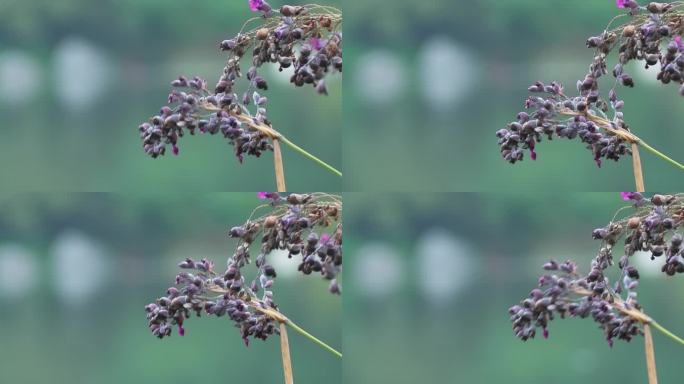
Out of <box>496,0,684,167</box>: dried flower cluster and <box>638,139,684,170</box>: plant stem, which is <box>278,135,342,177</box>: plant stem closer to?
<box>496,0,684,167</box>: dried flower cluster

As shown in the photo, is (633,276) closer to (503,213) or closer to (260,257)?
(503,213)

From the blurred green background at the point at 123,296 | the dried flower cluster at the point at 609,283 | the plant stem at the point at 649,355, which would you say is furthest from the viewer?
A: the blurred green background at the point at 123,296

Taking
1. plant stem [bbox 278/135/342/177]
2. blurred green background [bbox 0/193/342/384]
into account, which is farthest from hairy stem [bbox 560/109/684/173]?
blurred green background [bbox 0/193/342/384]

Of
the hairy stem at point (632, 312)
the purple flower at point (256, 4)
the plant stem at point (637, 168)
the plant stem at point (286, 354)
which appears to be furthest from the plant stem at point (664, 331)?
the purple flower at point (256, 4)

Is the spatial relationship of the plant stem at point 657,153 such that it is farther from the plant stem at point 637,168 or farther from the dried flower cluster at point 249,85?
the dried flower cluster at point 249,85

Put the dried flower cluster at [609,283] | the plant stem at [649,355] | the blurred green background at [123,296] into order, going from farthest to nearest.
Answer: the blurred green background at [123,296]
the plant stem at [649,355]
the dried flower cluster at [609,283]

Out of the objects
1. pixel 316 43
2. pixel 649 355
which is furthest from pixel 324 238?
pixel 649 355

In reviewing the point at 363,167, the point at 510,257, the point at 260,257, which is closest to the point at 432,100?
the point at 363,167

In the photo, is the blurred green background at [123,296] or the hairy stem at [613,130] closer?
the hairy stem at [613,130]
